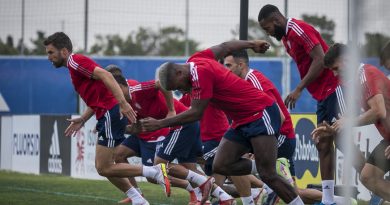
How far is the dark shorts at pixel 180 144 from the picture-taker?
1220 centimetres

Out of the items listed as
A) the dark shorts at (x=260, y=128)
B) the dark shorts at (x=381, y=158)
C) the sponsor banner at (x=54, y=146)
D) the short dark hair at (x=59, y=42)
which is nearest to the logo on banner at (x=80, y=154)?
the sponsor banner at (x=54, y=146)

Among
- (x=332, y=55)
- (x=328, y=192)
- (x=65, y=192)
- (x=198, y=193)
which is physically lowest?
(x=65, y=192)

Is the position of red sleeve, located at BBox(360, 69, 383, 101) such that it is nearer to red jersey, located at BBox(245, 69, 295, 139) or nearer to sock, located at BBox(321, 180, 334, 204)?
sock, located at BBox(321, 180, 334, 204)

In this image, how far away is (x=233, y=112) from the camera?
933cm

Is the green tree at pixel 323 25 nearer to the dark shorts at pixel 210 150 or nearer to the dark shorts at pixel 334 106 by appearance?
the dark shorts at pixel 210 150

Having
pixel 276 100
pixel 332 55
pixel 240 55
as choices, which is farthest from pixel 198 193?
pixel 332 55

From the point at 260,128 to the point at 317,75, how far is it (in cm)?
117

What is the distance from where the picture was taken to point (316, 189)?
11.3 metres

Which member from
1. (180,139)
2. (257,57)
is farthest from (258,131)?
(257,57)

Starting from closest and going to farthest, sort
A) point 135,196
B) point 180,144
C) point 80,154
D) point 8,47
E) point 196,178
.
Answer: point 135,196 → point 196,178 → point 180,144 → point 80,154 → point 8,47

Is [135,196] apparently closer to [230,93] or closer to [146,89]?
[146,89]

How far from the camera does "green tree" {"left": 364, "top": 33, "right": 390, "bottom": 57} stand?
4.80 meters

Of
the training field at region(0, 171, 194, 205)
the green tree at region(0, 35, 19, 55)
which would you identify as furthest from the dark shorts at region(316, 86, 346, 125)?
the green tree at region(0, 35, 19, 55)

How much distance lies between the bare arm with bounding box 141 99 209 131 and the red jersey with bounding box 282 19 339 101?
6.02 ft
